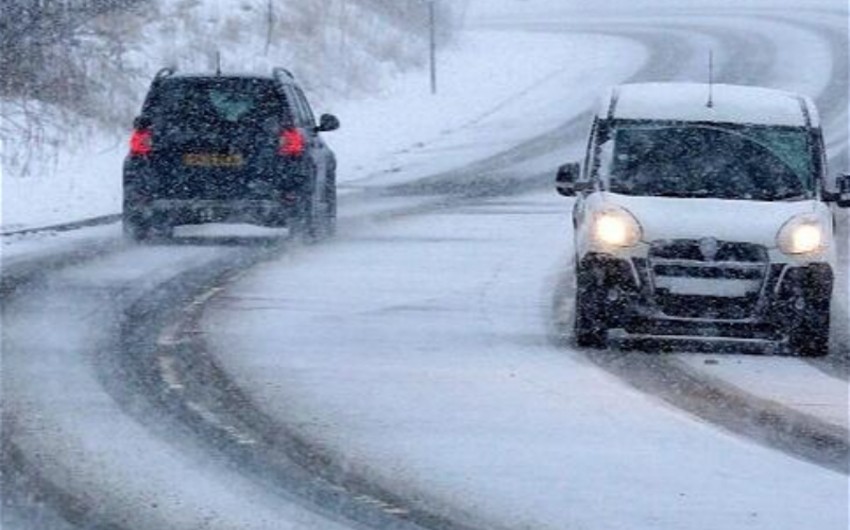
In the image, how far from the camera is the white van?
1498cm

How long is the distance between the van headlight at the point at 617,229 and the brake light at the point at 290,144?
8.03m

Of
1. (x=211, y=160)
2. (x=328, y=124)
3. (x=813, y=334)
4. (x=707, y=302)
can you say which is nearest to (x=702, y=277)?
(x=707, y=302)

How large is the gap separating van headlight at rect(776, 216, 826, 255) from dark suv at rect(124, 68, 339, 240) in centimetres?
845

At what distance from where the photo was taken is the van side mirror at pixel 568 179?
53.3 feet

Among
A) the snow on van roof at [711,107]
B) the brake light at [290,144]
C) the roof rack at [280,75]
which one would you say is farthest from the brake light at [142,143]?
the snow on van roof at [711,107]

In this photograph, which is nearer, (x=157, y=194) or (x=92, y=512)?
(x=92, y=512)

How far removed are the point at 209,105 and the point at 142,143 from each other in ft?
2.36

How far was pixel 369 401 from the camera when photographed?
41.9ft

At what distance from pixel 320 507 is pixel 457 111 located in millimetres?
35159

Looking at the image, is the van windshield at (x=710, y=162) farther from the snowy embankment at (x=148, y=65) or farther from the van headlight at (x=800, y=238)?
the snowy embankment at (x=148, y=65)

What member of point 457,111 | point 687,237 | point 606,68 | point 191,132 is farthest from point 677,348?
point 606,68

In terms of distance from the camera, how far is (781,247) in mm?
15031

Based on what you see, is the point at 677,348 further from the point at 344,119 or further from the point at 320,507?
the point at 344,119

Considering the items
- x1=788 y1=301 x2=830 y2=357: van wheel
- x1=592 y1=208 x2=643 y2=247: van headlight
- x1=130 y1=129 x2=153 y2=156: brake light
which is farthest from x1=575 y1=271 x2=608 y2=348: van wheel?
x1=130 y1=129 x2=153 y2=156: brake light
